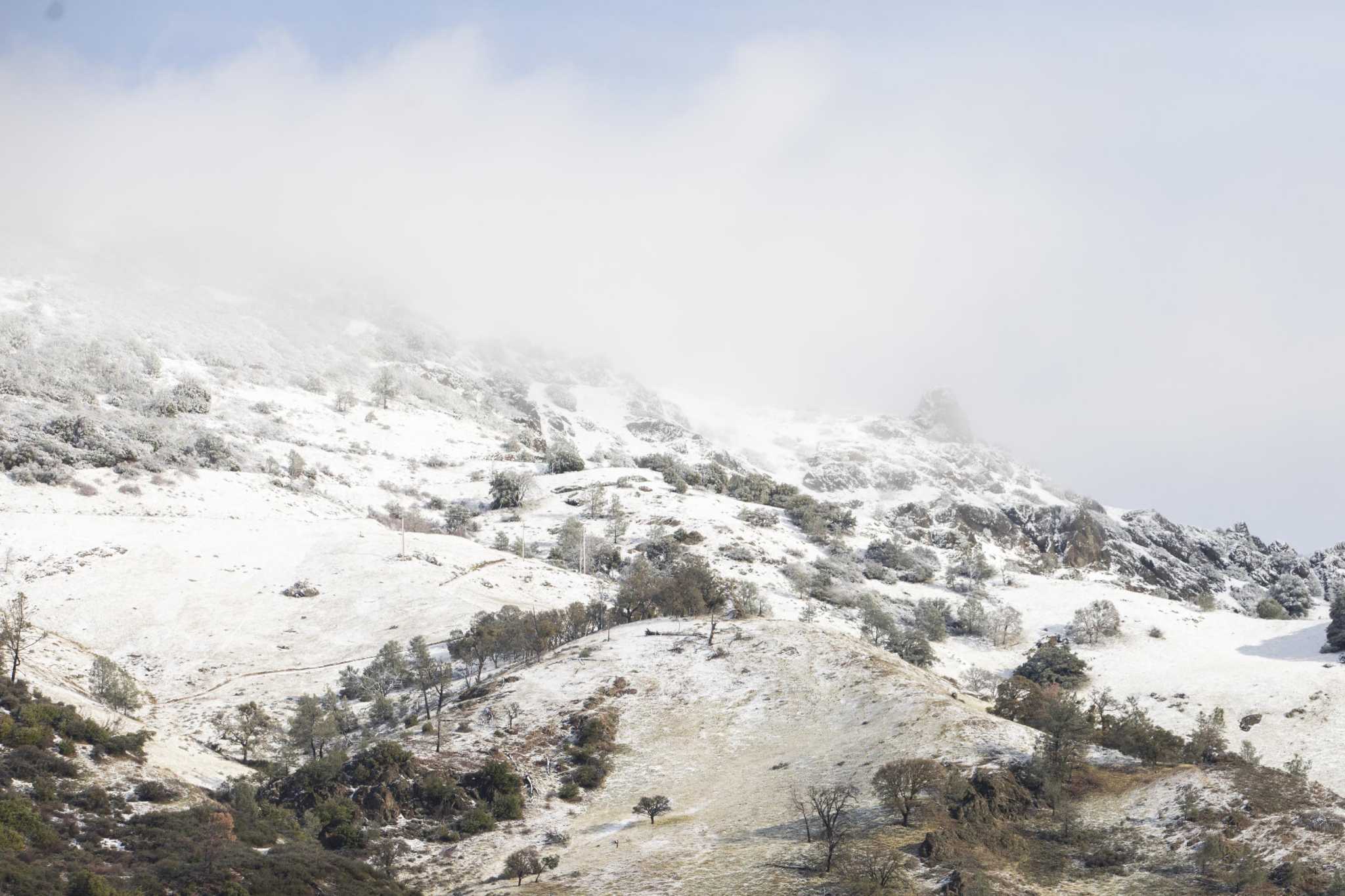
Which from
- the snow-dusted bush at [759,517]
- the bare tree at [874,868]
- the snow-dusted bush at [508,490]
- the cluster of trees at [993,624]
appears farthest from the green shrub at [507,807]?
the snow-dusted bush at [508,490]

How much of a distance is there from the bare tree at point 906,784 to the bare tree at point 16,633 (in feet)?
134

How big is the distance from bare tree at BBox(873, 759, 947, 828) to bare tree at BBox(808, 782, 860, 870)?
117 cm

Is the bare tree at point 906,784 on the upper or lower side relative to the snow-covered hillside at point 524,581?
lower

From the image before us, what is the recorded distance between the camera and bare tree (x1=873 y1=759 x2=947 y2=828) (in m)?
30.3

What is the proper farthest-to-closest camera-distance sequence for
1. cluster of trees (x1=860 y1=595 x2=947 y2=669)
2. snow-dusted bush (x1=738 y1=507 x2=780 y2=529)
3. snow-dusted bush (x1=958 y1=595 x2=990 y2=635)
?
snow-dusted bush (x1=738 y1=507 x2=780 y2=529), snow-dusted bush (x1=958 y1=595 x2=990 y2=635), cluster of trees (x1=860 y1=595 x2=947 y2=669)

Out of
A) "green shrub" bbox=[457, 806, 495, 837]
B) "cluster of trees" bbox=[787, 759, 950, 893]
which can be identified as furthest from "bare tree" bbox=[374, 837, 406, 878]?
"cluster of trees" bbox=[787, 759, 950, 893]

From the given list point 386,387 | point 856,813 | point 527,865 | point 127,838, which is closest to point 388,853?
point 527,865

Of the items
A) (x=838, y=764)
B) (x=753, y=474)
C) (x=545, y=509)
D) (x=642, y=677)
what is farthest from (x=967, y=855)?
(x=753, y=474)

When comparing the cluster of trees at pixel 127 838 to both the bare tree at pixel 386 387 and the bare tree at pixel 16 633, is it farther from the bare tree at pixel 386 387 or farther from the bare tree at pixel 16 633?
the bare tree at pixel 386 387

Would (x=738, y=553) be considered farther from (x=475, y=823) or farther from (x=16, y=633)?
(x=16, y=633)

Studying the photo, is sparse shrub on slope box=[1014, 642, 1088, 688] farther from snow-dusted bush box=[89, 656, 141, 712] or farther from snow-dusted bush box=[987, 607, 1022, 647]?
snow-dusted bush box=[89, 656, 141, 712]

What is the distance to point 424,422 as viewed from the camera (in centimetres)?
14138

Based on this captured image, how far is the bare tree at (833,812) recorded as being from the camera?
27.8 metres

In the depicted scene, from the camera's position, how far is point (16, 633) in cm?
4594
